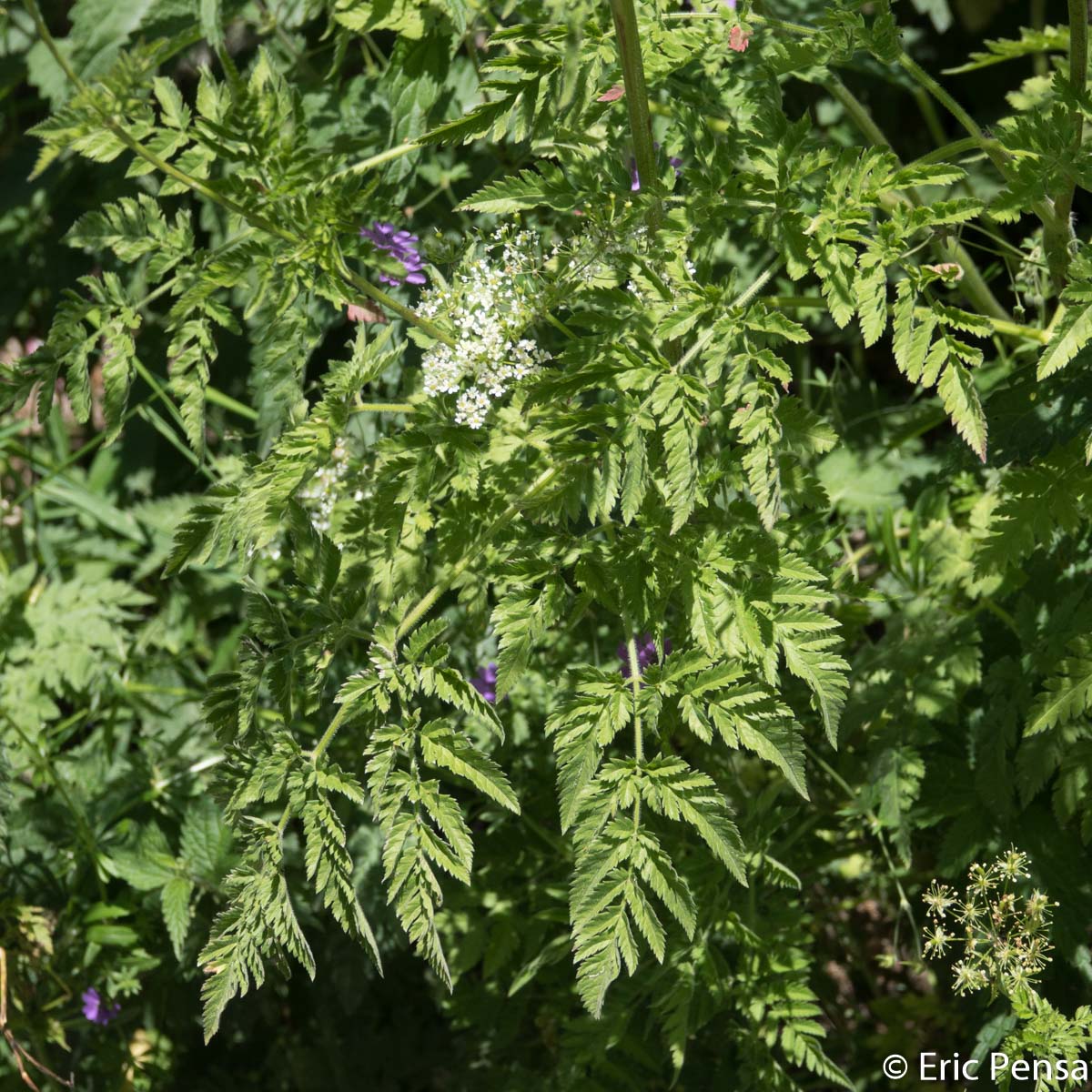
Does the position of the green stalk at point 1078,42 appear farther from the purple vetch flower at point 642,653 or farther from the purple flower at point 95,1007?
the purple flower at point 95,1007

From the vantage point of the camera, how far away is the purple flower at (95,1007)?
2256 millimetres

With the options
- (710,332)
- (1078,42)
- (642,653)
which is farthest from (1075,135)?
(642,653)

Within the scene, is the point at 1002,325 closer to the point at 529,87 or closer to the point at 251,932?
the point at 529,87

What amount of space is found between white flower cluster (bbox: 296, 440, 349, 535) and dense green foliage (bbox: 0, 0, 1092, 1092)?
0.07ft

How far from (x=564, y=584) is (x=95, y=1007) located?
1.35 metres

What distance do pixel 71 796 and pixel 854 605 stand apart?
1493mm

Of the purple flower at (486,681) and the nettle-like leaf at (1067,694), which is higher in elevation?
the nettle-like leaf at (1067,694)

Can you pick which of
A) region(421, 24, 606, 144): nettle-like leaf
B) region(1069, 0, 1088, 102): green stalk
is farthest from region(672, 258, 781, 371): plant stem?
region(1069, 0, 1088, 102): green stalk

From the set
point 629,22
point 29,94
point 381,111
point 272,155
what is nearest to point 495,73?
point 381,111

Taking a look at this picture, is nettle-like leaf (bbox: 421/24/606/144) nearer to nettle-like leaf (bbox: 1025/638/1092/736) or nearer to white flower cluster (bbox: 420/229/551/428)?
white flower cluster (bbox: 420/229/551/428)

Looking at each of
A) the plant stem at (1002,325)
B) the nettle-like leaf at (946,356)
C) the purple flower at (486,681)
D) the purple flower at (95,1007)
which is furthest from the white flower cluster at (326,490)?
the purple flower at (95,1007)

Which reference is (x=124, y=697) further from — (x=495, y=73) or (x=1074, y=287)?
(x=1074, y=287)

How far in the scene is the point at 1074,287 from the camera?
1.42 meters

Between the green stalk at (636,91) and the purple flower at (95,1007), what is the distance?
1715mm
